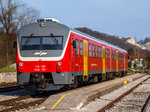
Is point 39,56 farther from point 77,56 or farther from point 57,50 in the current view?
point 77,56

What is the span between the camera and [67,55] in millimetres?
13227

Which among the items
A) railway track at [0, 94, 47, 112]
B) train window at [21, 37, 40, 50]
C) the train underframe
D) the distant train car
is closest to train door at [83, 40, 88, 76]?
the distant train car

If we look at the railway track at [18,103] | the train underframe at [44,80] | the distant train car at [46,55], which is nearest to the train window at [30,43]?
the distant train car at [46,55]

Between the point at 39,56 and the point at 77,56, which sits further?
the point at 77,56

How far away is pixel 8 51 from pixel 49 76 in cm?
2496

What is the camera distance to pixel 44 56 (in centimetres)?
1307

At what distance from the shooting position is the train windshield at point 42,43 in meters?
13.2

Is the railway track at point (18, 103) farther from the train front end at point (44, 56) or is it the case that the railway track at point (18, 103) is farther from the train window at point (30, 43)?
the train window at point (30, 43)

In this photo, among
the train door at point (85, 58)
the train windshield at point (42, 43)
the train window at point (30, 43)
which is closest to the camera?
the train windshield at point (42, 43)

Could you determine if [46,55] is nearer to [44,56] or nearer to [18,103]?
[44,56]

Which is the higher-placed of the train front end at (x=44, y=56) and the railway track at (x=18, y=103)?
the train front end at (x=44, y=56)

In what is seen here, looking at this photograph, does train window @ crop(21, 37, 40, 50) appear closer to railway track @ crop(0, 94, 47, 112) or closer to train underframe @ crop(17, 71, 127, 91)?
train underframe @ crop(17, 71, 127, 91)

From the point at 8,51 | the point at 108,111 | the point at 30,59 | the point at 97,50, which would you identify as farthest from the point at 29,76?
the point at 8,51

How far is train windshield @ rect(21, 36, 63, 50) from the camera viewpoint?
13.2m
